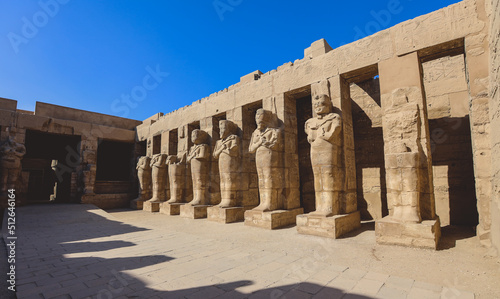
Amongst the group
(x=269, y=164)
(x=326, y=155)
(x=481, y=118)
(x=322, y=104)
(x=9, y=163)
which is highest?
(x=322, y=104)

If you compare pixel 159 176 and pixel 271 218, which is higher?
pixel 159 176

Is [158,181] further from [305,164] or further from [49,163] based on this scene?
[49,163]

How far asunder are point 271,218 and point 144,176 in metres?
7.76

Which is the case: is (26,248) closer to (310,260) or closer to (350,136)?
(310,260)

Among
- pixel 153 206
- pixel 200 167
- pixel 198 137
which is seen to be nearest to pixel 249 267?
pixel 200 167

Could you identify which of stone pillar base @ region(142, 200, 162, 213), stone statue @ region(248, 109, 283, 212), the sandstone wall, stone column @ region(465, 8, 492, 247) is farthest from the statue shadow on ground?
the sandstone wall

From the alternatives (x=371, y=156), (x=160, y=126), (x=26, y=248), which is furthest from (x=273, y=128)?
(x=160, y=126)

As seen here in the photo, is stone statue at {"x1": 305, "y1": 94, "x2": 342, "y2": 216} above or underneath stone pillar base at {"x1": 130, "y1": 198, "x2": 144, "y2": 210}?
above

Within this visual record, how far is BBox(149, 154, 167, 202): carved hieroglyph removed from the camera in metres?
10.6

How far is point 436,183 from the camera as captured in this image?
5969mm

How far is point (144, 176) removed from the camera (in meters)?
11.7

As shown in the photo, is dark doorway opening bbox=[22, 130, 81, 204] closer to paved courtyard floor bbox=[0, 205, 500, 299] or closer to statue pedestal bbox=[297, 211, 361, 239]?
paved courtyard floor bbox=[0, 205, 500, 299]

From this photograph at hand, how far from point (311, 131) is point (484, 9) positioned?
3722mm

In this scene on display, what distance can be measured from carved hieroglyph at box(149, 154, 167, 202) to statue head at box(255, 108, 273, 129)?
5.50 metres
